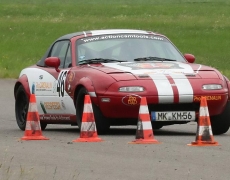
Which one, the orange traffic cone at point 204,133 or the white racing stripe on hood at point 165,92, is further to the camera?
the white racing stripe on hood at point 165,92

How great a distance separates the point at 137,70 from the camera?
12266 mm

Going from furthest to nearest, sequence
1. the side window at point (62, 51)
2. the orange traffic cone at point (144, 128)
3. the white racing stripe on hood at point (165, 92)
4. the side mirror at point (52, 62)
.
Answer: the side window at point (62, 51)
the side mirror at point (52, 62)
the white racing stripe on hood at point (165, 92)
the orange traffic cone at point (144, 128)

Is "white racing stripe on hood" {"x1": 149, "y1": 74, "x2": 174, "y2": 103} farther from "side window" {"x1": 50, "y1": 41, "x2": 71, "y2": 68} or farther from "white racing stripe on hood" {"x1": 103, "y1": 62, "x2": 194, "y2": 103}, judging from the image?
"side window" {"x1": 50, "y1": 41, "x2": 71, "y2": 68}

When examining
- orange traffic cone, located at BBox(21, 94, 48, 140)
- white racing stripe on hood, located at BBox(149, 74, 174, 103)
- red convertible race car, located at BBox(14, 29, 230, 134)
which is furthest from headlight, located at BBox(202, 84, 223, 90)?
orange traffic cone, located at BBox(21, 94, 48, 140)

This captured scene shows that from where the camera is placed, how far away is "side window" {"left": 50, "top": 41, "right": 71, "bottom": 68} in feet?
44.5

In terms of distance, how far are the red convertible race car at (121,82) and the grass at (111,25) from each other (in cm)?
1476

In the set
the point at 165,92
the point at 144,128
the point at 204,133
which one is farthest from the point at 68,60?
the point at 204,133

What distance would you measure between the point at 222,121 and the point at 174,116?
32.3 inches

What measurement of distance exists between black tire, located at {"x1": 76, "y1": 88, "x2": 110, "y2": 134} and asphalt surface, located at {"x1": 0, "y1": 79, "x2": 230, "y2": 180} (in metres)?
0.14

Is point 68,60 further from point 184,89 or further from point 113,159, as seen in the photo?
point 113,159

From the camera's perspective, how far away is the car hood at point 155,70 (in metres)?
12.1

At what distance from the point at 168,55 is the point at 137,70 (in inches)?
51.5

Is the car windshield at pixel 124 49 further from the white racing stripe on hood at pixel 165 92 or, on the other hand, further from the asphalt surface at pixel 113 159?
the white racing stripe on hood at pixel 165 92

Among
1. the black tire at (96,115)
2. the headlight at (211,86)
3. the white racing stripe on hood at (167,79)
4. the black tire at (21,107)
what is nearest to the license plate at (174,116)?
the white racing stripe on hood at (167,79)
